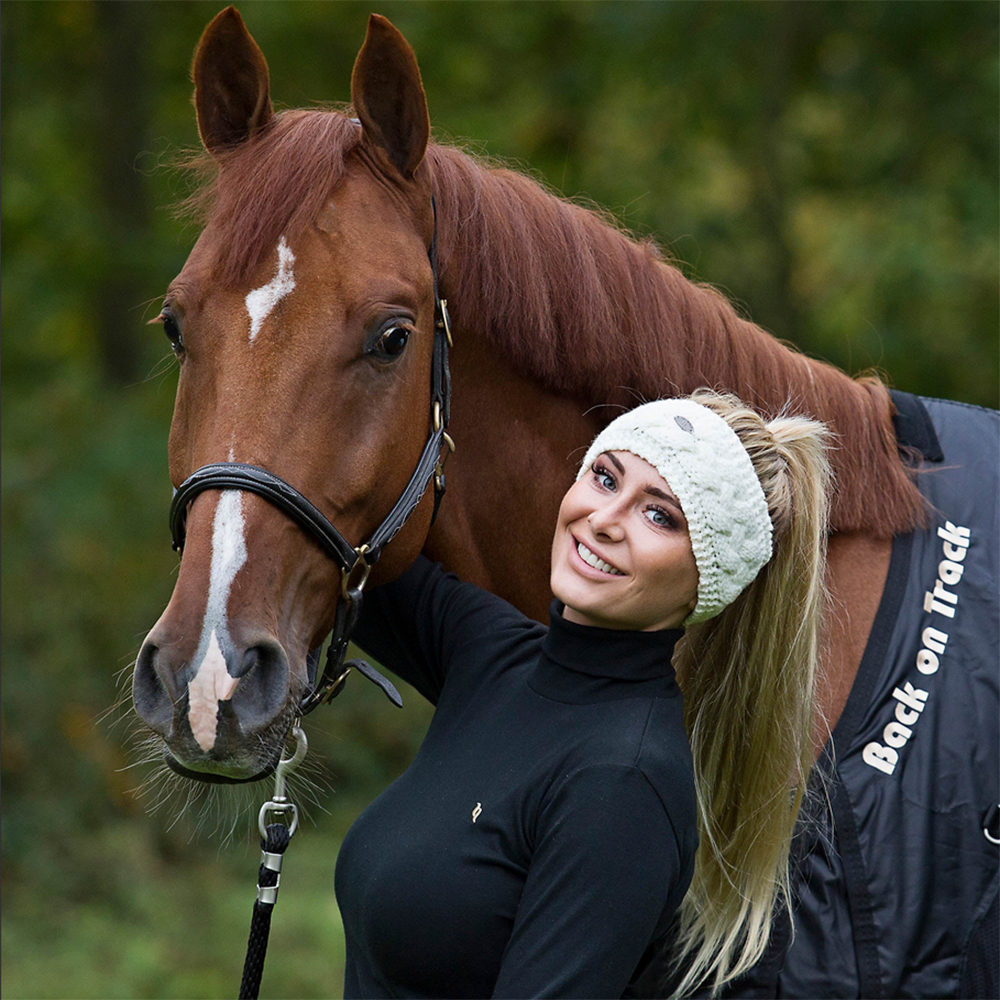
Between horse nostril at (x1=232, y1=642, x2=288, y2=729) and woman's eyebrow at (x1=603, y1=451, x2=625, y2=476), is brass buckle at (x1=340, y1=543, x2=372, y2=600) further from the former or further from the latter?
woman's eyebrow at (x1=603, y1=451, x2=625, y2=476)

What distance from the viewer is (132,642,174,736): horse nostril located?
171 centimetres

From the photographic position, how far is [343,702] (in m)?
7.27

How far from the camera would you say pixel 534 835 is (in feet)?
5.53

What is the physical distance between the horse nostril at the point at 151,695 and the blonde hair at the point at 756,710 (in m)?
0.99

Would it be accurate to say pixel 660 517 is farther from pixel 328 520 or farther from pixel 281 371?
pixel 281 371

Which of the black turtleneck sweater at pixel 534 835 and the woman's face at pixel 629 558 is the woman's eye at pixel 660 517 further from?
the black turtleneck sweater at pixel 534 835

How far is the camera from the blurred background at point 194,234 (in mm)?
6047

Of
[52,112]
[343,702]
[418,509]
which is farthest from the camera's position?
[52,112]

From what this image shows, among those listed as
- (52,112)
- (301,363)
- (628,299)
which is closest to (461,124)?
(52,112)

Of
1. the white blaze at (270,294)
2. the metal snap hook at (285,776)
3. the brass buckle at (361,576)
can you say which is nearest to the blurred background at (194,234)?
the metal snap hook at (285,776)

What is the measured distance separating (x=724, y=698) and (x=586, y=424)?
28.9 inches

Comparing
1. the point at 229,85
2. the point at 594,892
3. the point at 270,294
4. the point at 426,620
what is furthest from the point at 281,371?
the point at 594,892

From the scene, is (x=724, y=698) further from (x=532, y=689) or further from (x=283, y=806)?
(x=283, y=806)

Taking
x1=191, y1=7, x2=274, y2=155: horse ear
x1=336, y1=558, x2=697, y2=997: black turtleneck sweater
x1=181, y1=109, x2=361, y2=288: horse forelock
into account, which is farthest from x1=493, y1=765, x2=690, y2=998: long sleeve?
x1=191, y1=7, x2=274, y2=155: horse ear
